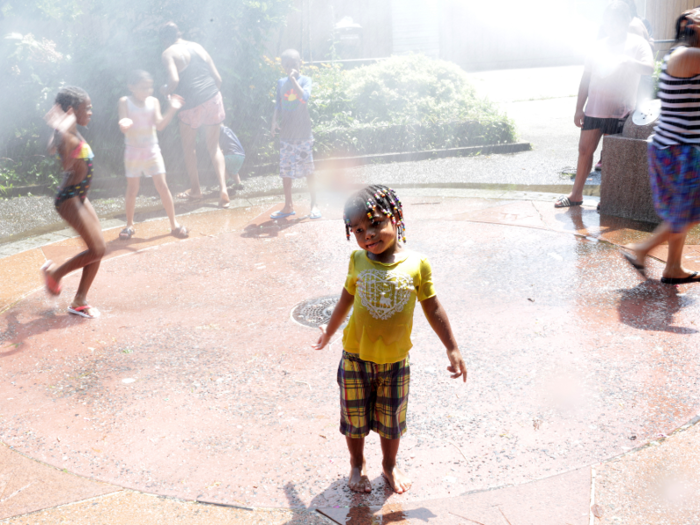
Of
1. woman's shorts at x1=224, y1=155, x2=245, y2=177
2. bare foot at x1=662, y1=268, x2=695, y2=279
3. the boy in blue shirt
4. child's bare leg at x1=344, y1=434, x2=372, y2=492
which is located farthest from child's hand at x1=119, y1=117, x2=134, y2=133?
bare foot at x1=662, y1=268, x2=695, y2=279

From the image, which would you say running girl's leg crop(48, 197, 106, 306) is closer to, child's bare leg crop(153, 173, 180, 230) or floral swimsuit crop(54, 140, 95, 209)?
floral swimsuit crop(54, 140, 95, 209)

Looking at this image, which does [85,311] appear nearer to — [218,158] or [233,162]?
[218,158]

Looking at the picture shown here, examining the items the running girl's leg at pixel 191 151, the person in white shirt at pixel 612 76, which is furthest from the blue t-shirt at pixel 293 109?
the person in white shirt at pixel 612 76

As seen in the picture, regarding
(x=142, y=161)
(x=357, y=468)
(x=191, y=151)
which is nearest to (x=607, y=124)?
(x=142, y=161)

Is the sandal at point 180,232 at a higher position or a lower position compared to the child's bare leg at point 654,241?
lower

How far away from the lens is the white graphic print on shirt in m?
2.41

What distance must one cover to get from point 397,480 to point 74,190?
3.25 metres

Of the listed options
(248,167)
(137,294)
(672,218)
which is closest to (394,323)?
(672,218)

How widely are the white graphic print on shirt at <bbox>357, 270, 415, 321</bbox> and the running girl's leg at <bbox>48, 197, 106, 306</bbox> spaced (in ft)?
9.28

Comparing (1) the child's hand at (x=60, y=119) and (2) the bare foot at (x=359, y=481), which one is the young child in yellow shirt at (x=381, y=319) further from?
(1) the child's hand at (x=60, y=119)

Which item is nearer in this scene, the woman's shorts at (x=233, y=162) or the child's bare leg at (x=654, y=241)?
the child's bare leg at (x=654, y=241)

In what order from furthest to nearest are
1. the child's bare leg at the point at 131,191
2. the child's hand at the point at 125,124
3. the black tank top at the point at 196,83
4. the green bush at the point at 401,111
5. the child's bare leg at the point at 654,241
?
the green bush at the point at 401,111
the black tank top at the point at 196,83
the child's bare leg at the point at 131,191
the child's hand at the point at 125,124
the child's bare leg at the point at 654,241

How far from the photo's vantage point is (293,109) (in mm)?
6723

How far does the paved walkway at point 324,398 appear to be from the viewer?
102 inches
